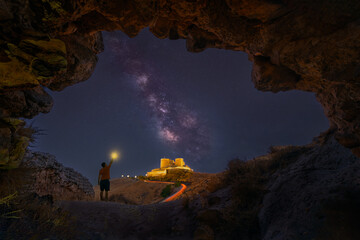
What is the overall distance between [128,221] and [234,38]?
7.09 meters

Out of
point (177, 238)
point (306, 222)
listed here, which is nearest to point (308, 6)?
point (306, 222)

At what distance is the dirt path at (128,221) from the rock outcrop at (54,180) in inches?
37.3

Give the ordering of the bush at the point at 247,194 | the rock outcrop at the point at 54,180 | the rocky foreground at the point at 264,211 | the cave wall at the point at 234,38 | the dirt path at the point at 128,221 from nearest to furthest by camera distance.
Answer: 1. the cave wall at the point at 234,38
2. the rocky foreground at the point at 264,211
3. the bush at the point at 247,194
4. the dirt path at the point at 128,221
5. the rock outcrop at the point at 54,180

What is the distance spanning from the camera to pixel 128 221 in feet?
18.2

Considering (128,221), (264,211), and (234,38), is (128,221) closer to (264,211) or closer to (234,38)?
(264,211)

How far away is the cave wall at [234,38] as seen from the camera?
3066mm

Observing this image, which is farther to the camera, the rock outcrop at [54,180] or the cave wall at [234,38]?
the rock outcrop at [54,180]

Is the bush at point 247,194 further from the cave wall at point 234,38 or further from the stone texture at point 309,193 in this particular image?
the cave wall at point 234,38

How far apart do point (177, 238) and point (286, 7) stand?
685 cm

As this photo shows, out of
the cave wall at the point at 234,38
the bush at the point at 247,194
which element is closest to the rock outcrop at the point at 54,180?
the cave wall at the point at 234,38

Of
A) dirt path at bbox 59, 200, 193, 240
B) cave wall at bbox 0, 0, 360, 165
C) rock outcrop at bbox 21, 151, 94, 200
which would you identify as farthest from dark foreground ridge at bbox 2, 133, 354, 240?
cave wall at bbox 0, 0, 360, 165

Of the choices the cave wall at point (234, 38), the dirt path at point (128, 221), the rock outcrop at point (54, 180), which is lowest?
the dirt path at point (128, 221)

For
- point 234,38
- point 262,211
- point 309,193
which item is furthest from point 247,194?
point 234,38

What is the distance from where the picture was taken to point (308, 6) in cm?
338
